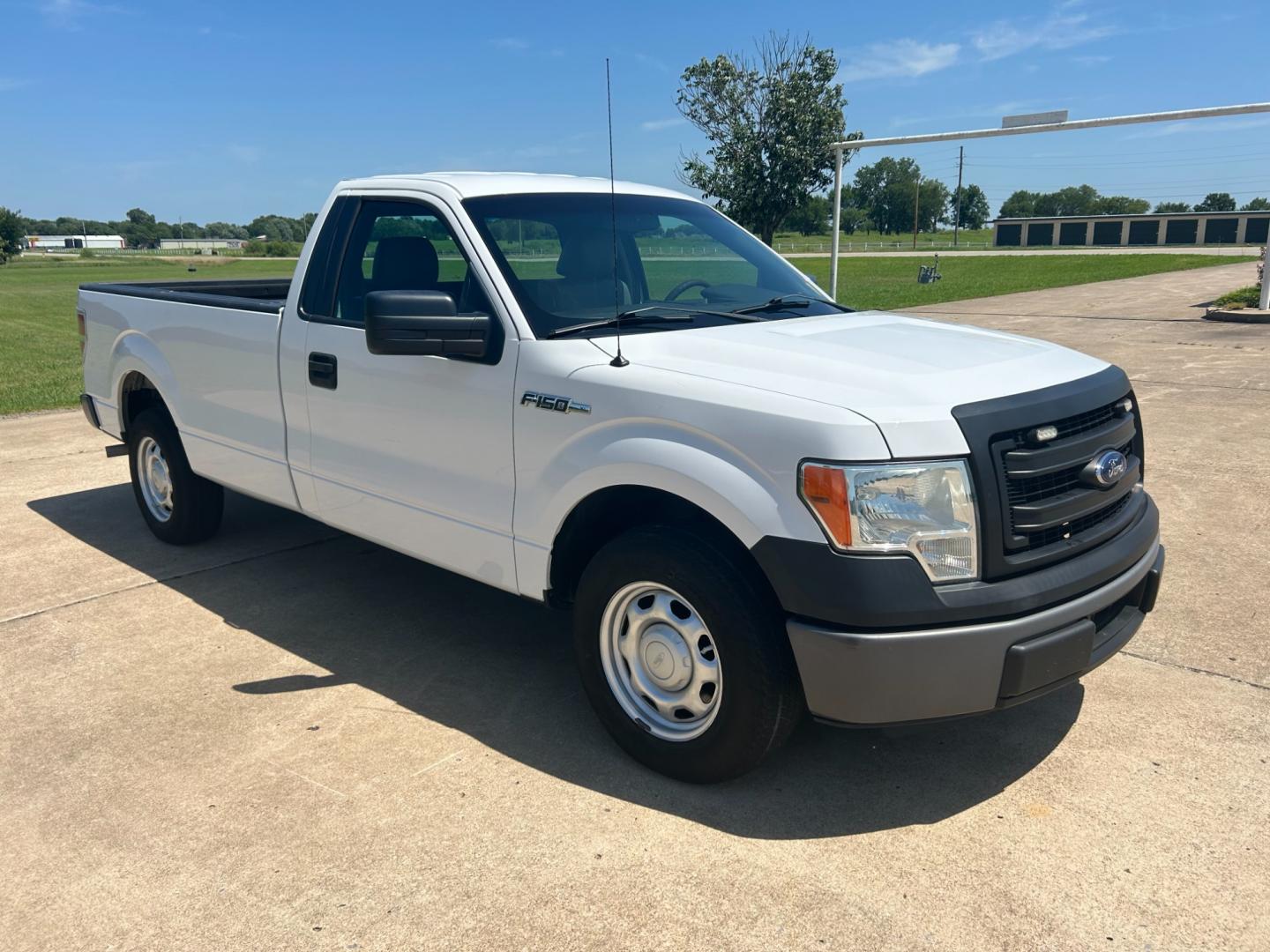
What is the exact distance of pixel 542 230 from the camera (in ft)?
13.4

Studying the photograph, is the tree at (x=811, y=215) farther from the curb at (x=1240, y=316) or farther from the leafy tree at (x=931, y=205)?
the leafy tree at (x=931, y=205)

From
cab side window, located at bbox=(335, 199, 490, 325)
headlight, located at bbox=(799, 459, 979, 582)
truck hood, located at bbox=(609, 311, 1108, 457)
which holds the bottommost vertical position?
headlight, located at bbox=(799, 459, 979, 582)

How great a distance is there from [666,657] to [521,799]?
0.66 meters

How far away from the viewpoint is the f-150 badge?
3.42 m

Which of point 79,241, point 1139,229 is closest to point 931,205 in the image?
point 1139,229

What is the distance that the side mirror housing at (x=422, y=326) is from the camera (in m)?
3.47

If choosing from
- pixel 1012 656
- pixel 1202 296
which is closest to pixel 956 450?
pixel 1012 656

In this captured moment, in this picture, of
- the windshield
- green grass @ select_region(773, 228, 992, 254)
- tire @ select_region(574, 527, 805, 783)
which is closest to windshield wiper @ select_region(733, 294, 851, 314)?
the windshield

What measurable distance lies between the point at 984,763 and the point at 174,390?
4.48 m

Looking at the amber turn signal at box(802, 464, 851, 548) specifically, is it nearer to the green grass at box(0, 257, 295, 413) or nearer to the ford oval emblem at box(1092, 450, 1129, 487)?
the ford oval emblem at box(1092, 450, 1129, 487)

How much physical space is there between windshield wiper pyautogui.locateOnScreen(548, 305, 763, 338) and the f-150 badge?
0.80ft

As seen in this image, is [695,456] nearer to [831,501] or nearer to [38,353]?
[831,501]

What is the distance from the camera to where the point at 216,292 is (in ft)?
21.9

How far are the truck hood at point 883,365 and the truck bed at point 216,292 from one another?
2376 millimetres
